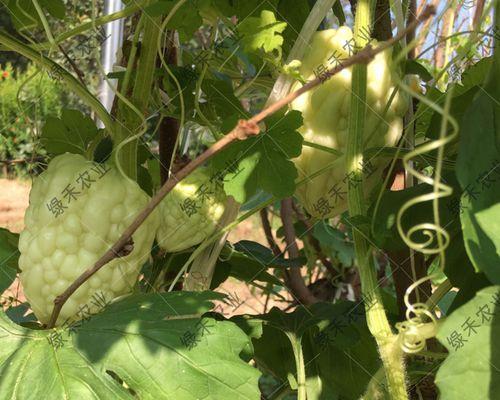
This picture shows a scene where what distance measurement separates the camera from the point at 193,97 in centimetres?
88

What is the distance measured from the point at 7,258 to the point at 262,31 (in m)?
0.41

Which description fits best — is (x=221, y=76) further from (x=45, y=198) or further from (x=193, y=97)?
(x=45, y=198)

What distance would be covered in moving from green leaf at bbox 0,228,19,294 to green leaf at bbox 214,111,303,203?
11.5 inches

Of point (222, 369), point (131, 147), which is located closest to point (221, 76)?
point (131, 147)

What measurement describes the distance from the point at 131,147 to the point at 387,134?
11.1 inches

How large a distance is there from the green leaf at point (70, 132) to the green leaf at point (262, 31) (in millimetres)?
243

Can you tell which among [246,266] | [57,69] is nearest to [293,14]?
[57,69]

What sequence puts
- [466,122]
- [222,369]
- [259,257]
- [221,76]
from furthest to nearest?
[259,257] < [221,76] < [222,369] < [466,122]

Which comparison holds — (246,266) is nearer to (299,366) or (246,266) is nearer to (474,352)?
(299,366)

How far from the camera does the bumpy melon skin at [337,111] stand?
73 centimetres

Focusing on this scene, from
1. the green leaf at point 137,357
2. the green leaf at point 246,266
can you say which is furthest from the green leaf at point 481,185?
the green leaf at point 246,266

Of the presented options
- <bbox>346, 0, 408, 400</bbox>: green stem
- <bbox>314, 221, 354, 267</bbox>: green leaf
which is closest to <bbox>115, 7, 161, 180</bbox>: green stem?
<bbox>346, 0, 408, 400</bbox>: green stem

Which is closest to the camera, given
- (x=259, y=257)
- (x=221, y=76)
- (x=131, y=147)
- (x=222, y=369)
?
(x=222, y=369)

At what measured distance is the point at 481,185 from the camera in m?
0.56
